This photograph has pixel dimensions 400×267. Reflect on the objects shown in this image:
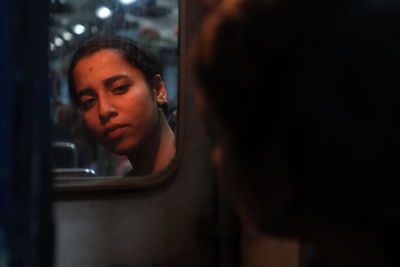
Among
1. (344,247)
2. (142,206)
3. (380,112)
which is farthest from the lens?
(142,206)

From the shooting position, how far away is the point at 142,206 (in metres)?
1.85

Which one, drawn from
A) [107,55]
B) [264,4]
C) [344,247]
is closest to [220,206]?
[107,55]

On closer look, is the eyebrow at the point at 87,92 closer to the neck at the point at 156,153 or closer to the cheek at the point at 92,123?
the cheek at the point at 92,123

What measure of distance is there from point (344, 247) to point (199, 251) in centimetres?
102

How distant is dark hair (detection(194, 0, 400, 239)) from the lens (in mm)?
824

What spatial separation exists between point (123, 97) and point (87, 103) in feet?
0.33

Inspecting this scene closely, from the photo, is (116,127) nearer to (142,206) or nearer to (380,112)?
(142,206)

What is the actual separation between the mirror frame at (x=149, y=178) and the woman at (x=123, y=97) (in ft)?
0.09

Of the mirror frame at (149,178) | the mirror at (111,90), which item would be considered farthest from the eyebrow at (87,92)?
the mirror frame at (149,178)

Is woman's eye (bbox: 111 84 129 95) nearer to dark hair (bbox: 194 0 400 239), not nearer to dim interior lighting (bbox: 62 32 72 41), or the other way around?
dim interior lighting (bbox: 62 32 72 41)

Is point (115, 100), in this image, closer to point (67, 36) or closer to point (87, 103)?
point (87, 103)

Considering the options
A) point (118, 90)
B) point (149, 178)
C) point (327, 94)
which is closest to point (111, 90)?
point (118, 90)

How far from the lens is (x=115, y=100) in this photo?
5.87 ft

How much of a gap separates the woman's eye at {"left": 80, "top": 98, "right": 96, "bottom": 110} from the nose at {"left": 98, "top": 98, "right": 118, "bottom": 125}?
A: 19mm
